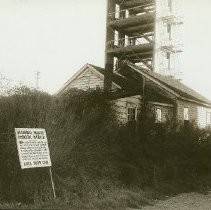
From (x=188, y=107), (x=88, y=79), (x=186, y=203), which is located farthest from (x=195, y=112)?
(x=186, y=203)

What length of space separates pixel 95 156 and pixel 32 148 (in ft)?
11.3

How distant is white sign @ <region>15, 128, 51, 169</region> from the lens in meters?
10.1

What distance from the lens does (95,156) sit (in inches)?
529

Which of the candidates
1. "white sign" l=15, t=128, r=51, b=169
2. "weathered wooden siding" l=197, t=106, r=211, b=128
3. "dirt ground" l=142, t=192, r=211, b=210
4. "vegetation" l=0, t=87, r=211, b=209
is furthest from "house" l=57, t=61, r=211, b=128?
"white sign" l=15, t=128, r=51, b=169

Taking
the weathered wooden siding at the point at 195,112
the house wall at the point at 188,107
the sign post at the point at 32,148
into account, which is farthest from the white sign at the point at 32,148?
the weathered wooden siding at the point at 195,112

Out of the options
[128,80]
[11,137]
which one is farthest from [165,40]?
[11,137]

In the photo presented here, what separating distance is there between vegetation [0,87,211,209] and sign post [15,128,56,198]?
0.97 meters

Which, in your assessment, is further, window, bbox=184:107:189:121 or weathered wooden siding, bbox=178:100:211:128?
window, bbox=184:107:189:121

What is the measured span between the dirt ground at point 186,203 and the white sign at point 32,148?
3.23 metres

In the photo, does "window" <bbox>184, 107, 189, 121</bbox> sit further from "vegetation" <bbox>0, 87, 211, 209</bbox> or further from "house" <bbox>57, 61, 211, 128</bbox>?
→ "vegetation" <bbox>0, 87, 211, 209</bbox>

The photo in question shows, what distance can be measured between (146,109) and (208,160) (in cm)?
401

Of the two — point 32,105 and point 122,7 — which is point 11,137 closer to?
point 32,105

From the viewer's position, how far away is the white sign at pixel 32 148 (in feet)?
33.1

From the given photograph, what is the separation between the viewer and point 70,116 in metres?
13.4
